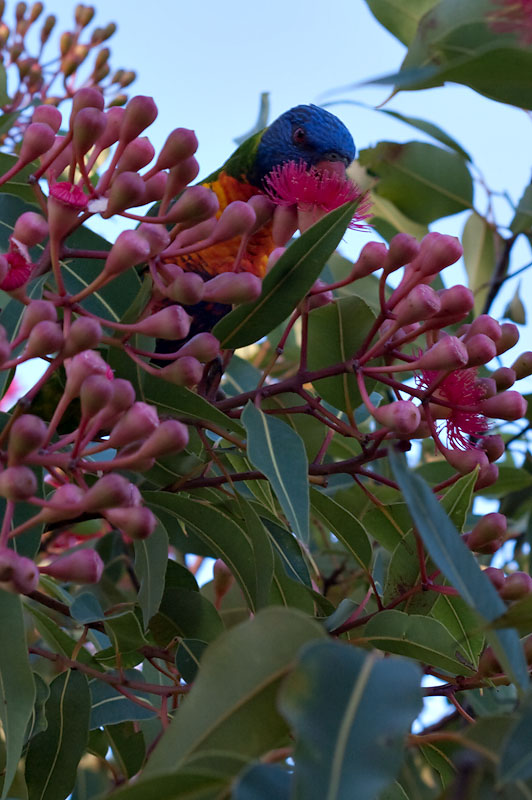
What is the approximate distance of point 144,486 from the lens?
1167 mm

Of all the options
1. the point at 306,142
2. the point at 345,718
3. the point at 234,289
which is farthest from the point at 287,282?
the point at 306,142

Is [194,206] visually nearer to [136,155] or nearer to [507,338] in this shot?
[136,155]

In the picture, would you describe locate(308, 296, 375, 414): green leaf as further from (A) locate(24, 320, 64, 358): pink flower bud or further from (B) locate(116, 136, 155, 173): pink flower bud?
(A) locate(24, 320, 64, 358): pink flower bud

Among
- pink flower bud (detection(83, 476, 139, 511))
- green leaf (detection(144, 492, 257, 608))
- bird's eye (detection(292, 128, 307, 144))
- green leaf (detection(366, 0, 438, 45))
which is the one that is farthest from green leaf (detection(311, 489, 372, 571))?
bird's eye (detection(292, 128, 307, 144))

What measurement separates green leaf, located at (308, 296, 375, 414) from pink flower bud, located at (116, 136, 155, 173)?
0.32m

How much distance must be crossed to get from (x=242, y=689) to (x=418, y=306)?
1.43 feet

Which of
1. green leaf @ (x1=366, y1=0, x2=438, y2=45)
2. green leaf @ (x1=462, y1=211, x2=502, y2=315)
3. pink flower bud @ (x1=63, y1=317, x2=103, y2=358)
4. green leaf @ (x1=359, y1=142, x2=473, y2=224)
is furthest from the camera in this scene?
green leaf @ (x1=462, y1=211, x2=502, y2=315)

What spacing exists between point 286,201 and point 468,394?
314 mm

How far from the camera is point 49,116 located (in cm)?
96

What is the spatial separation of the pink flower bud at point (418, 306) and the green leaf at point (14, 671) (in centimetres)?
46

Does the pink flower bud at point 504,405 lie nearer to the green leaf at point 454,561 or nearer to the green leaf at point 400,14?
the green leaf at point 454,561

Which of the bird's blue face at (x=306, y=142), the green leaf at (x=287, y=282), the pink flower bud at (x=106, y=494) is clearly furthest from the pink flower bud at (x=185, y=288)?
the bird's blue face at (x=306, y=142)

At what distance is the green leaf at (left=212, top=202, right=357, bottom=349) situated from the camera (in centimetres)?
92

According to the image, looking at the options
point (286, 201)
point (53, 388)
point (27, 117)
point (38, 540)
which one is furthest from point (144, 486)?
point (27, 117)
